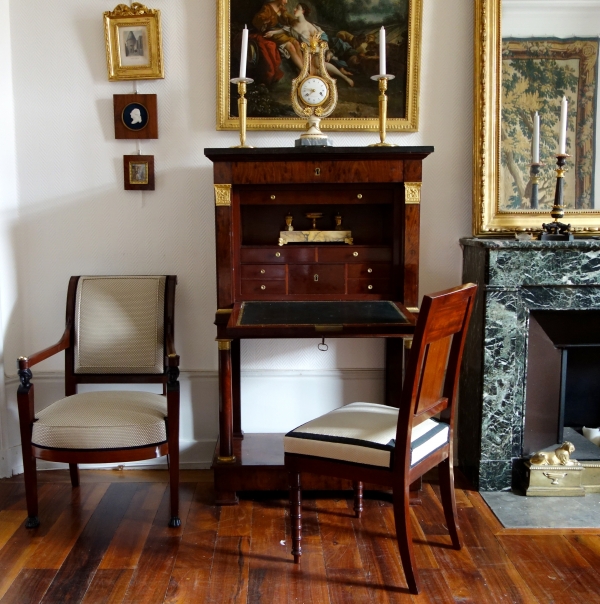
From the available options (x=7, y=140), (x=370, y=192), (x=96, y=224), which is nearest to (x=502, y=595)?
(x=370, y=192)

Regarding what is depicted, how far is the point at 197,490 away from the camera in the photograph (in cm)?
288

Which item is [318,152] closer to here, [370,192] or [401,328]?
[370,192]

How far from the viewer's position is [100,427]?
2.36m

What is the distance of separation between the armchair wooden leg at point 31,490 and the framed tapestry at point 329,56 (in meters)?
1.64

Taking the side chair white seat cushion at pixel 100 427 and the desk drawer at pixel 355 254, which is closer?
the side chair white seat cushion at pixel 100 427

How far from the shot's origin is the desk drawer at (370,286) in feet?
Answer: 9.21

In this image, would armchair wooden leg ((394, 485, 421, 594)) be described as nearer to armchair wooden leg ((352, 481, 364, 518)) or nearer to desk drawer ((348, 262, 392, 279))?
armchair wooden leg ((352, 481, 364, 518))

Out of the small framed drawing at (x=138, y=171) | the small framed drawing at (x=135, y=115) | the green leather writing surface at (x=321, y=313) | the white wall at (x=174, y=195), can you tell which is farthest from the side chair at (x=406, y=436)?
the small framed drawing at (x=135, y=115)

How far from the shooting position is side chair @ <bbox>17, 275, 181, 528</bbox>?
93.3 inches

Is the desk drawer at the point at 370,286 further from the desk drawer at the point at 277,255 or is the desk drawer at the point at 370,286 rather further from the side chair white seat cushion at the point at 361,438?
the side chair white seat cushion at the point at 361,438

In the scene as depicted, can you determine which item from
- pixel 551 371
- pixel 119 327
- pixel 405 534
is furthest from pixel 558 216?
pixel 119 327

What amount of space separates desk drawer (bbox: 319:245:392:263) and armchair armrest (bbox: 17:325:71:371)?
117 centimetres

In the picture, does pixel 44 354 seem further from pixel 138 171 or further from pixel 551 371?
pixel 551 371

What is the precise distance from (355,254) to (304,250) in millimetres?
224
